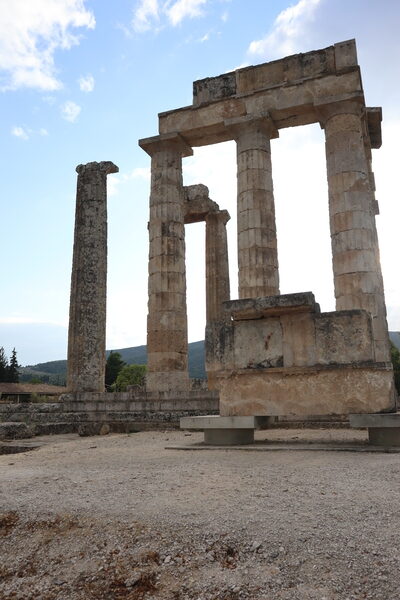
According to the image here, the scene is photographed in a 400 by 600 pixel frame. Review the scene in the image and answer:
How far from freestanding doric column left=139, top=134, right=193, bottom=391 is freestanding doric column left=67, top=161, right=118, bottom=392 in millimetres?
2640

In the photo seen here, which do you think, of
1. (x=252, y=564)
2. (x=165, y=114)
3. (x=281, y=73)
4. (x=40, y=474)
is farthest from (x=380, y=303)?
(x=252, y=564)

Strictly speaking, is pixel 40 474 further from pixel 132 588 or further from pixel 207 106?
pixel 207 106

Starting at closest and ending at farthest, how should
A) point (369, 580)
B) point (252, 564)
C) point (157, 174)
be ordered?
point (369, 580) → point (252, 564) → point (157, 174)

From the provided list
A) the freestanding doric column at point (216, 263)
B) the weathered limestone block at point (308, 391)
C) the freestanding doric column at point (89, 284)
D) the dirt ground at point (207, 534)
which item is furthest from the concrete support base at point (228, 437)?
the freestanding doric column at point (216, 263)

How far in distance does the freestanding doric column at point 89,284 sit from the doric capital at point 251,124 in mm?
5600

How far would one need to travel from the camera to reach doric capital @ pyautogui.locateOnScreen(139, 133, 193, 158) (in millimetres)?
16938

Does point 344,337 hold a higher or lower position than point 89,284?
lower

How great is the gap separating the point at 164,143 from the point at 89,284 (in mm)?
5580

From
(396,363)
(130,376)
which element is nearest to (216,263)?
(396,363)

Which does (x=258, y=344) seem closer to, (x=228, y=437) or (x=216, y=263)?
(x=228, y=437)

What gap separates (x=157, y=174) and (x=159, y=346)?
19.1ft

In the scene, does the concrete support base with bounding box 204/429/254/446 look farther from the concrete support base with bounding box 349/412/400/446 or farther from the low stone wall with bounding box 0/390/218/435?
the low stone wall with bounding box 0/390/218/435

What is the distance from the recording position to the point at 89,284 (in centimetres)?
1819

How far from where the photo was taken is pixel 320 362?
7051 mm
